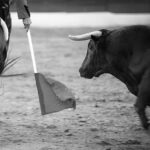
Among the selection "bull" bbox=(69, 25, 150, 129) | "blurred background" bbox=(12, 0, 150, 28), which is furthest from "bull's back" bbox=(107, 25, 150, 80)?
"blurred background" bbox=(12, 0, 150, 28)

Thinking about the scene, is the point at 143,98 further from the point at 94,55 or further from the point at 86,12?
the point at 86,12

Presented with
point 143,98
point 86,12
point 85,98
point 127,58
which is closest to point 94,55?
point 127,58

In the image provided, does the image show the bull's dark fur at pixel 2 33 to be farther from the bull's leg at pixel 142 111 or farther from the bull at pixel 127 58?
the bull's leg at pixel 142 111

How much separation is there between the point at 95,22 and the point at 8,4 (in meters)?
8.43

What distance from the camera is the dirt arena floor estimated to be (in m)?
4.36

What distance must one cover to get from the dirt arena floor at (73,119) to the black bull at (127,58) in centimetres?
33

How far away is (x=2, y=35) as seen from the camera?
4.50 metres

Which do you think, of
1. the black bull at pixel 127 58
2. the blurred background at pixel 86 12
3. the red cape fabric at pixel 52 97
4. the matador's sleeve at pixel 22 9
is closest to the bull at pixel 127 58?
the black bull at pixel 127 58

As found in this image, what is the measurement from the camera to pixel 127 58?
4.23 m

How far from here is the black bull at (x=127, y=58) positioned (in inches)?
158

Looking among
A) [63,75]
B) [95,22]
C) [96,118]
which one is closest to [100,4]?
[95,22]

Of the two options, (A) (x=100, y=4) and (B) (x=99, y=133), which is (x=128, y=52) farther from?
(A) (x=100, y=4)

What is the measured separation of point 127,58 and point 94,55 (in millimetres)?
350

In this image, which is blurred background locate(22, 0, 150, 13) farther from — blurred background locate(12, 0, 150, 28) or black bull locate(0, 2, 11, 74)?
black bull locate(0, 2, 11, 74)
